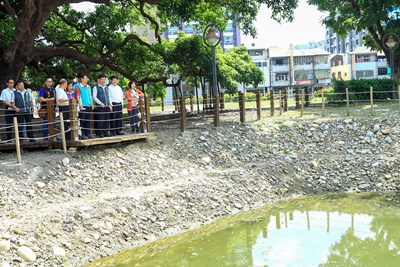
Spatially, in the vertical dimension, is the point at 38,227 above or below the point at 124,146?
below

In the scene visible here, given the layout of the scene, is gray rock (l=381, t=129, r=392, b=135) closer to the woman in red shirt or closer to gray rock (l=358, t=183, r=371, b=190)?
gray rock (l=358, t=183, r=371, b=190)

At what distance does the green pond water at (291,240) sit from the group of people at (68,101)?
385cm

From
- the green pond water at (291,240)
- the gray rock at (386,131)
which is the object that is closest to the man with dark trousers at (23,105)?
the green pond water at (291,240)

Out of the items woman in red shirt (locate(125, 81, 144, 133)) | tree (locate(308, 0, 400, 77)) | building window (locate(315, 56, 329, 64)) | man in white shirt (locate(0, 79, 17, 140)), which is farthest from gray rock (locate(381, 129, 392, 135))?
building window (locate(315, 56, 329, 64))

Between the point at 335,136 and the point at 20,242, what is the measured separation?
10915 millimetres

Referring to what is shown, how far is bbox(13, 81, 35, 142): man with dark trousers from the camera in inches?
447

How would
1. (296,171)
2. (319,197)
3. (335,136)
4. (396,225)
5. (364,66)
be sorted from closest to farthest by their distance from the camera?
(396,225), (319,197), (296,171), (335,136), (364,66)

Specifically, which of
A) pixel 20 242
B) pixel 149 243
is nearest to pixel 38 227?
pixel 20 242

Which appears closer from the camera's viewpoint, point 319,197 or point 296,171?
point 319,197

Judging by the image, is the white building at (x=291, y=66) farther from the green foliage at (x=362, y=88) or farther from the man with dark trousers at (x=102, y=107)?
the man with dark trousers at (x=102, y=107)

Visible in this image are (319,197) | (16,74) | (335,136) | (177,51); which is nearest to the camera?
(319,197)

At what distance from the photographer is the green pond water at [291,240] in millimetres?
8008

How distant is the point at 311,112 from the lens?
1922 centimetres

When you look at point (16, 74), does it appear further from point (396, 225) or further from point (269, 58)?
point (269, 58)
